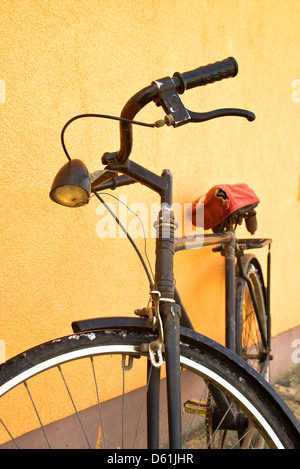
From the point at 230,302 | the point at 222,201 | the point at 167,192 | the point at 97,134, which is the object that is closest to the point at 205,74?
the point at 167,192

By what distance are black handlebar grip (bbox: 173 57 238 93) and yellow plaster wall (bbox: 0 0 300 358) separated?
75 cm

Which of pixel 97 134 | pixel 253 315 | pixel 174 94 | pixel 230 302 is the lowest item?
pixel 253 315

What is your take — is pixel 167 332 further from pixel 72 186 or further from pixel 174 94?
pixel 174 94

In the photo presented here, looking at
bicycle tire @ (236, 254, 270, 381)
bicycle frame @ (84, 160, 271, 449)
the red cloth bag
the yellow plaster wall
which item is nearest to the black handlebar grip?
bicycle frame @ (84, 160, 271, 449)

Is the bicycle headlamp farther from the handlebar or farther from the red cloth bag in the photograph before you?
the red cloth bag

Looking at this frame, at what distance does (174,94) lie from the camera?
98 cm

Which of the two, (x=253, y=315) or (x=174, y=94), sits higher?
(x=174, y=94)

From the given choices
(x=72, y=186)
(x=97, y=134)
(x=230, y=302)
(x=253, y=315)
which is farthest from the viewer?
(x=253, y=315)

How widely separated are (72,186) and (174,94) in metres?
0.31

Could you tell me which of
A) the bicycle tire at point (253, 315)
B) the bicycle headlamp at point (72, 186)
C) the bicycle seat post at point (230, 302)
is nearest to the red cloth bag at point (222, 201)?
the bicycle seat post at point (230, 302)

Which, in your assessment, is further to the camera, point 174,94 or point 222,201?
point 222,201

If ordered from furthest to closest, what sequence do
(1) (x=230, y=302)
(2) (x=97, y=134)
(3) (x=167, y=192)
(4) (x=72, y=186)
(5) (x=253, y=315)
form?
(5) (x=253, y=315)
(1) (x=230, y=302)
(2) (x=97, y=134)
(3) (x=167, y=192)
(4) (x=72, y=186)

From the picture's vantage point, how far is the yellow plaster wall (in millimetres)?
1534

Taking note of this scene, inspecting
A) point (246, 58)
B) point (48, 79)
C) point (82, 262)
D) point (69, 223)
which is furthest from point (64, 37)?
point (246, 58)
